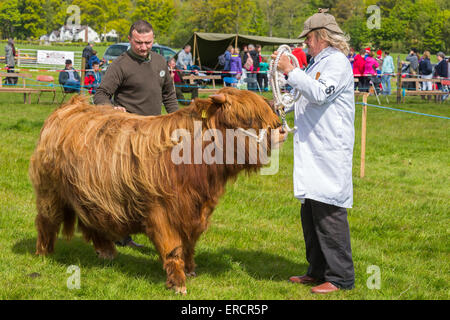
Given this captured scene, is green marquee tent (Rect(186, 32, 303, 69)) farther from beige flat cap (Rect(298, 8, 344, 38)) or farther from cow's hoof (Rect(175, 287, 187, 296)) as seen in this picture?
cow's hoof (Rect(175, 287, 187, 296))

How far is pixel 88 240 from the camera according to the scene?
17.9 feet

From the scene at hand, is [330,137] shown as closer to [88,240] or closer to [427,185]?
[88,240]

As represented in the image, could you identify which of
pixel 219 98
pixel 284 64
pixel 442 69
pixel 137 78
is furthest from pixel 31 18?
pixel 219 98

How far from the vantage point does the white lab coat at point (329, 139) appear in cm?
424

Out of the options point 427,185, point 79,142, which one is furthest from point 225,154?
point 427,185

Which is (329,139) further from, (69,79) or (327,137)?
(69,79)

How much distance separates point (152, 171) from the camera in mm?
4258

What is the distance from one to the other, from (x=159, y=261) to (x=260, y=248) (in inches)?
47.2

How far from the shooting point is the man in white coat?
4.23 meters

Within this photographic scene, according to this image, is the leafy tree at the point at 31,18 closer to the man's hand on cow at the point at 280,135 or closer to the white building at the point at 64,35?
the white building at the point at 64,35

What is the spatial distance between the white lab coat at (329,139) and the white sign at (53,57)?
34790mm

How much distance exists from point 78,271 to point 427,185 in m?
6.54

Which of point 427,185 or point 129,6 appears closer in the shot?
point 427,185

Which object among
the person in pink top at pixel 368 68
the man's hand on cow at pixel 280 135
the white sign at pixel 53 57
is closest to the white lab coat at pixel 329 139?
the man's hand on cow at pixel 280 135
